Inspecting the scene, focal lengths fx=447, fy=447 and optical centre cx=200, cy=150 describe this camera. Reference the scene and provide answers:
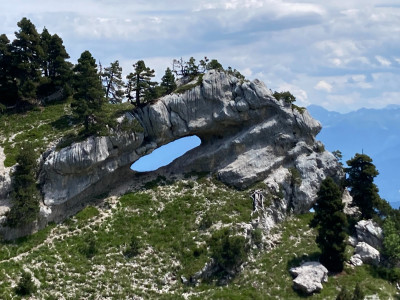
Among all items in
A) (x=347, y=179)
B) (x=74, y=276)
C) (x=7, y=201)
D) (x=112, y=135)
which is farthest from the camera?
(x=347, y=179)

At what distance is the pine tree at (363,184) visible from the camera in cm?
7044

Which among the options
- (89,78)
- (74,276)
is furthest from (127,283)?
(89,78)

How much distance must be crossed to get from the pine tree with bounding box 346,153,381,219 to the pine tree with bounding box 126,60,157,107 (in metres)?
35.0

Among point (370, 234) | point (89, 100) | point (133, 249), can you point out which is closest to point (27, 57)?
point (89, 100)

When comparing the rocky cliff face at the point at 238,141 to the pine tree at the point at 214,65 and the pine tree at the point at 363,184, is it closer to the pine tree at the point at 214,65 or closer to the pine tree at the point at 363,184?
the pine tree at the point at 214,65

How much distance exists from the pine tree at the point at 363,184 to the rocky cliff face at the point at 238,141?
3146 millimetres

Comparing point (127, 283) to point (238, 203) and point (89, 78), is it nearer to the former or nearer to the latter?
point (238, 203)

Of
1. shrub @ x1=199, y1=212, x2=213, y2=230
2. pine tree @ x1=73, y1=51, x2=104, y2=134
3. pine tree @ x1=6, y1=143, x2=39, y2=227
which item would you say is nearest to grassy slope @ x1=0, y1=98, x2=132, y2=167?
pine tree @ x1=73, y1=51, x2=104, y2=134

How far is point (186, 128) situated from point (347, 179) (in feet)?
91.4

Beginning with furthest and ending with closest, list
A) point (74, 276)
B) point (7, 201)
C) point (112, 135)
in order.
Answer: point (112, 135), point (7, 201), point (74, 276)

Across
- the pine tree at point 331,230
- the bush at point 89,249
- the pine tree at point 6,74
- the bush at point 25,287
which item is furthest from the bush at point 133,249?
the pine tree at point 6,74

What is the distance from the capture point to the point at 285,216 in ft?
230

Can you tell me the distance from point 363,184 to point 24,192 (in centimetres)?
5113

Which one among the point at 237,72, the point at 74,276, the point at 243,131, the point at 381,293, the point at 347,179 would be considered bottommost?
the point at 381,293
